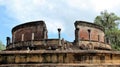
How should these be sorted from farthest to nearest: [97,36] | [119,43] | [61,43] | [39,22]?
[119,43] < [97,36] < [39,22] < [61,43]

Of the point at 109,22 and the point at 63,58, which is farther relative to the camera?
the point at 109,22

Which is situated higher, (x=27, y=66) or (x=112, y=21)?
(x=112, y=21)

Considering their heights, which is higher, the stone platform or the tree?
the tree

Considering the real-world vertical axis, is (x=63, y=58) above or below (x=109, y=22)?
below

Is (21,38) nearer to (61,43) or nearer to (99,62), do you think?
(61,43)

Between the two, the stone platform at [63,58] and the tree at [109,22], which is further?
the tree at [109,22]

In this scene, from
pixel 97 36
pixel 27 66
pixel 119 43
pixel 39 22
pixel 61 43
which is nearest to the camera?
pixel 27 66

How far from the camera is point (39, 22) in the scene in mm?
30500

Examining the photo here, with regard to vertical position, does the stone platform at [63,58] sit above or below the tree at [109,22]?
below

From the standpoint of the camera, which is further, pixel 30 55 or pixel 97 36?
pixel 97 36

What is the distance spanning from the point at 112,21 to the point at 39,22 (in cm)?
1458

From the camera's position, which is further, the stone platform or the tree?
the tree

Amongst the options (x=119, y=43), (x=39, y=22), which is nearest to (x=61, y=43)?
(x=39, y=22)

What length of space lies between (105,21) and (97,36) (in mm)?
8323
